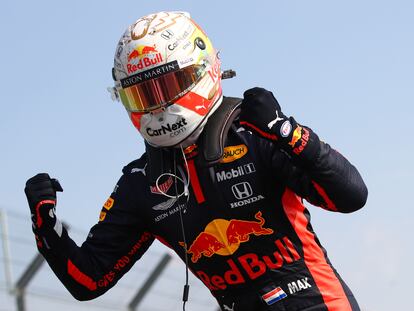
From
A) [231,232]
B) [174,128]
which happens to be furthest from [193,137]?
[231,232]

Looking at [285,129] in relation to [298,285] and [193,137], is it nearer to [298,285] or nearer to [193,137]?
[193,137]

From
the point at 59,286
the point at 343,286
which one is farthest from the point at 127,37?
the point at 59,286

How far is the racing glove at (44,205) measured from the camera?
18.2ft

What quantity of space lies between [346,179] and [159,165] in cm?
99

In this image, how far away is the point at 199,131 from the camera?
18.3ft

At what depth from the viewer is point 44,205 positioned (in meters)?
5.55

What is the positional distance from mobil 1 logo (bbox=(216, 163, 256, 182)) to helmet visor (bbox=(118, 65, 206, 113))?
45cm

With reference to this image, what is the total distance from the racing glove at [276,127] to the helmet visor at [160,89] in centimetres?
43

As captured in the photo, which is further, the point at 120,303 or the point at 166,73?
the point at 120,303

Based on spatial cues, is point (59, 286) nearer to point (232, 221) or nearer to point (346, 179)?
point (232, 221)

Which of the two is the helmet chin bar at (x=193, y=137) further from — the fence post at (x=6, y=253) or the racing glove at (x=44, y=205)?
the fence post at (x=6, y=253)

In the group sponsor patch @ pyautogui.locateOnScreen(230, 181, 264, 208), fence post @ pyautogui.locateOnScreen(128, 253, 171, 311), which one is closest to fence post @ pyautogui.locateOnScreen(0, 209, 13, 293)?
fence post @ pyautogui.locateOnScreen(128, 253, 171, 311)

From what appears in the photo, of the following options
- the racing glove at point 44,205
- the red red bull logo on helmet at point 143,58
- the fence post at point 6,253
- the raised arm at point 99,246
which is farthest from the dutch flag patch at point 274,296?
the fence post at point 6,253

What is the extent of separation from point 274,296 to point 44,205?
123 cm
